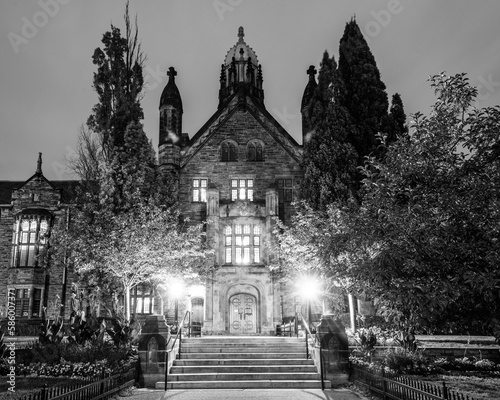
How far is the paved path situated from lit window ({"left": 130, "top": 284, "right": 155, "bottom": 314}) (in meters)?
13.9

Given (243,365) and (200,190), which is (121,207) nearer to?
(200,190)

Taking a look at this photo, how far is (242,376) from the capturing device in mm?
15695

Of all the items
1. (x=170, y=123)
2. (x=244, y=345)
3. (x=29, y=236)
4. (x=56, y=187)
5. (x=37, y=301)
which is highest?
(x=170, y=123)

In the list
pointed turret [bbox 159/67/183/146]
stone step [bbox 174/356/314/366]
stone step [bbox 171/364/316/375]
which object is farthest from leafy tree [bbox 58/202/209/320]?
stone step [bbox 171/364/316/375]

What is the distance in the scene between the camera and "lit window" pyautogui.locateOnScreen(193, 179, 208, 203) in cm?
3003

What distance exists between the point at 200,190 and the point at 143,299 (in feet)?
24.3

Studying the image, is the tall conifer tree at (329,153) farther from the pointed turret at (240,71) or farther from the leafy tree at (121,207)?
the pointed turret at (240,71)

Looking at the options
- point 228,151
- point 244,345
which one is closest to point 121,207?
point 228,151

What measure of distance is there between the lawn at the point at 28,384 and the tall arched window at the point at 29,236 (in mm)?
15377

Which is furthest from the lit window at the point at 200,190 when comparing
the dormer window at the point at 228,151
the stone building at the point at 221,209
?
the dormer window at the point at 228,151

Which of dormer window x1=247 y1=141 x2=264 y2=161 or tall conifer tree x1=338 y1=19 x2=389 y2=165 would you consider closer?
tall conifer tree x1=338 y1=19 x2=389 y2=165

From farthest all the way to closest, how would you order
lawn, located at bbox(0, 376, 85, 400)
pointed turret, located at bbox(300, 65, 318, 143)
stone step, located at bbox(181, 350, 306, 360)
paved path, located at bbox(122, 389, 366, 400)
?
1. pointed turret, located at bbox(300, 65, 318, 143)
2. stone step, located at bbox(181, 350, 306, 360)
3. paved path, located at bbox(122, 389, 366, 400)
4. lawn, located at bbox(0, 376, 85, 400)

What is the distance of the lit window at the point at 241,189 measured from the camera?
98.5 feet

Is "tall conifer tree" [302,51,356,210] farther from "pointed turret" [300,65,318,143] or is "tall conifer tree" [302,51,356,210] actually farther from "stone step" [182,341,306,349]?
"stone step" [182,341,306,349]
